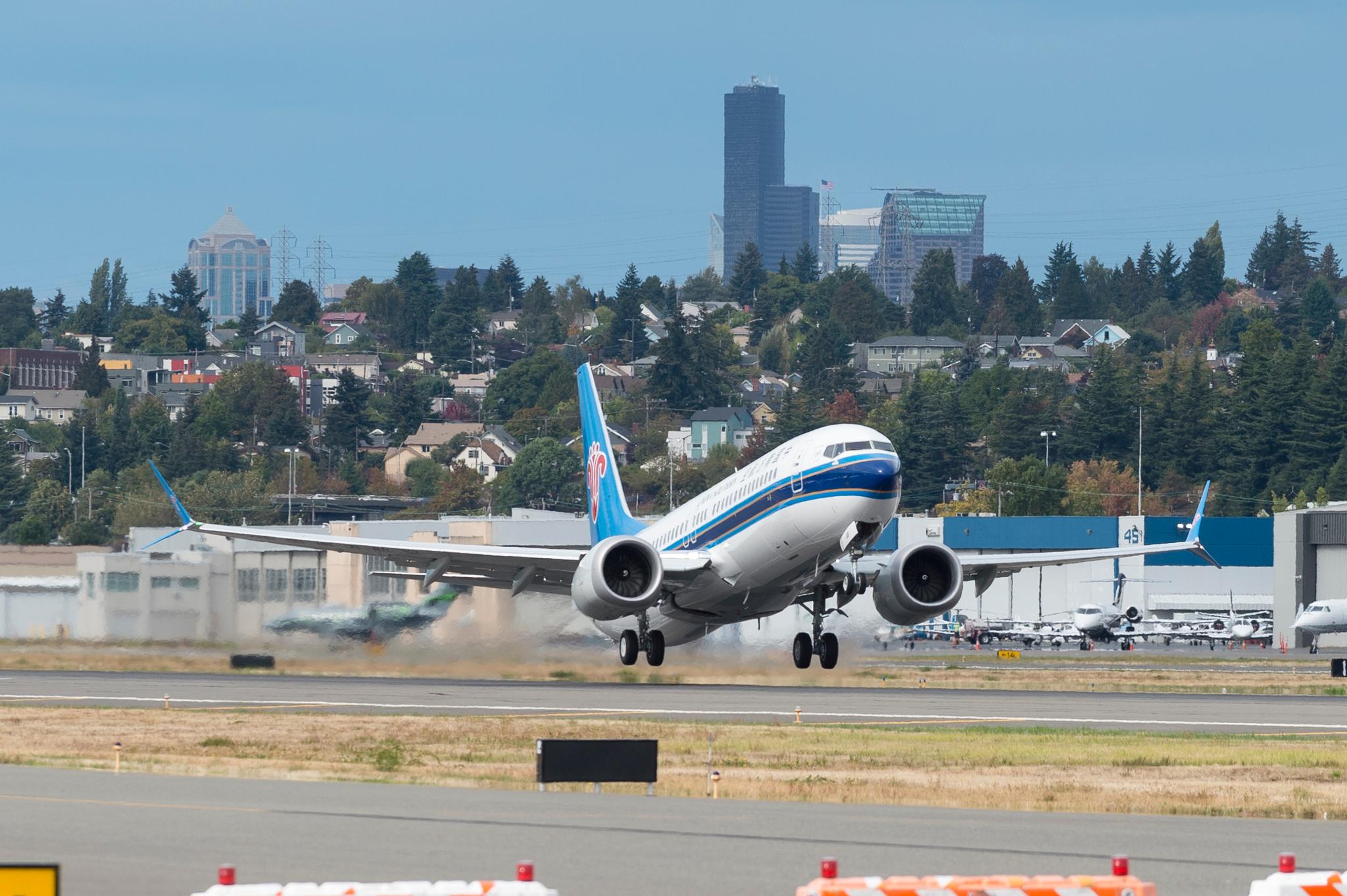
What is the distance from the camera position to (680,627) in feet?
169

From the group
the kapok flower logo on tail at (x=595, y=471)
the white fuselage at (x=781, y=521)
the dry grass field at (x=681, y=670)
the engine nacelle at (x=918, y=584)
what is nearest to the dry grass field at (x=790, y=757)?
the white fuselage at (x=781, y=521)

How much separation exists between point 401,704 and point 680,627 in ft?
24.6

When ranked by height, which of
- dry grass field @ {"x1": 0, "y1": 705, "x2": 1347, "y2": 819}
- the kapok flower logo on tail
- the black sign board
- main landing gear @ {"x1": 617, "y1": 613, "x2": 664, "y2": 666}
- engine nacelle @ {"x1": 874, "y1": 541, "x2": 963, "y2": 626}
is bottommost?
dry grass field @ {"x1": 0, "y1": 705, "x2": 1347, "y2": 819}

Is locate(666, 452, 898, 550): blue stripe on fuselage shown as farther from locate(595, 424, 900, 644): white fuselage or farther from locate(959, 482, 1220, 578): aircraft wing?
locate(959, 482, 1220, 578): aircraft wing

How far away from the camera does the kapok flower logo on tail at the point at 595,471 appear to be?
61.1 meters

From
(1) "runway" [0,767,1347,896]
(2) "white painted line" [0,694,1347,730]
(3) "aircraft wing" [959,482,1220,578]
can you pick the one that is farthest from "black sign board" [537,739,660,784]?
(3) "aircraft wing" [959,482,1220,578]

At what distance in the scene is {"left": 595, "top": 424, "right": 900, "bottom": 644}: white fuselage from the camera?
42.7 m

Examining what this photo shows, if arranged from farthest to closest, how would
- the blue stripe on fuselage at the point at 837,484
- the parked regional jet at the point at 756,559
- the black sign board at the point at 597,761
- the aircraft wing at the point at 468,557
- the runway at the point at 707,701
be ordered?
1. the aircraft wing at the point at 468,557
2. the runway at the point at 707,701
3. the parked regional jet at the point at 756,559
4. the blue stripe on fuselage at the point at 837,484
5. the black sign board at the point at 597,761

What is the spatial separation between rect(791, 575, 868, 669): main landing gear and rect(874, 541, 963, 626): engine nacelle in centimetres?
63

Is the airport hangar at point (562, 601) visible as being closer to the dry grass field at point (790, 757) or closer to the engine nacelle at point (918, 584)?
the engine nacelle at point (918, 584)

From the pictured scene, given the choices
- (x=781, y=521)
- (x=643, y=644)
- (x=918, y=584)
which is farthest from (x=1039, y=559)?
(x=781, y=521)

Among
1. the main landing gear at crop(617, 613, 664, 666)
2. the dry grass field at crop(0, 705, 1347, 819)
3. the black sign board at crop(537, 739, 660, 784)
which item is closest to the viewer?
the black sign board at crop(537, 739, 660, 784)

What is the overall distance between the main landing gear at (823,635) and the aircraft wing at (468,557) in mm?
3134

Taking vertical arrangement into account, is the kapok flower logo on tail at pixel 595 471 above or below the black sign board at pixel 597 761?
above
